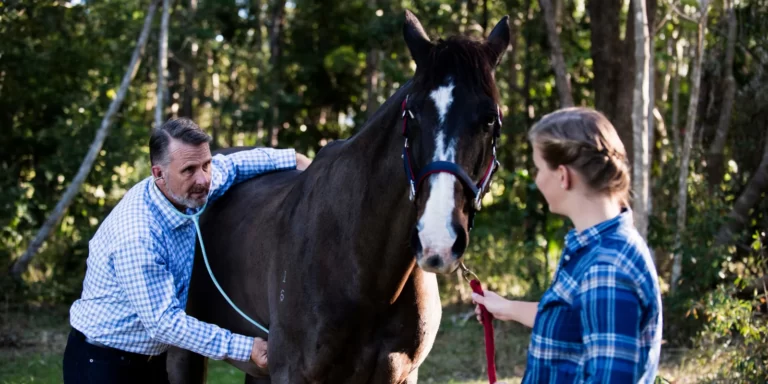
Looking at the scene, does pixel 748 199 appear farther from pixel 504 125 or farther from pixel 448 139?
pixel 448 139

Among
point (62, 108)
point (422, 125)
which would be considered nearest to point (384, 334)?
point (422, 125)

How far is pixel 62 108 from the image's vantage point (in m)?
11.1

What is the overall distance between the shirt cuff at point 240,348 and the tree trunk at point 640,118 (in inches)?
201

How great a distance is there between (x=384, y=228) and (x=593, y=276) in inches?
55.6

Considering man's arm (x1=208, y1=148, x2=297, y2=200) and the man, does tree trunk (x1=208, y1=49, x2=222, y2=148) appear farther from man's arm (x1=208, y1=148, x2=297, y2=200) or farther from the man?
the man

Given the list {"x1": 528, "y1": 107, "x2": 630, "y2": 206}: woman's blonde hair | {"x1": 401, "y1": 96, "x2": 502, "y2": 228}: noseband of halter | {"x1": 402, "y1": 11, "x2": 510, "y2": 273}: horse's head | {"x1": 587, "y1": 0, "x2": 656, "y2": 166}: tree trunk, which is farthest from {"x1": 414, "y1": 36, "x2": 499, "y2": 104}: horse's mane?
{"x1": 587, "y1": 0, "x2": 656, "y2": 166}: tree trunk

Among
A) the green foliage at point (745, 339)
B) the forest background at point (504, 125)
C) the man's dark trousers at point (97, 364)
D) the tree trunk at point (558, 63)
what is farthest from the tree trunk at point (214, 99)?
the man's dark trousers at point (97, 364)

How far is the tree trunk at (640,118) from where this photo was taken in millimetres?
7312

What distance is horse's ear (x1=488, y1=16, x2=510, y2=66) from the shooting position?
10.6 feet

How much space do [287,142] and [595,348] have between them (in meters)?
13.2

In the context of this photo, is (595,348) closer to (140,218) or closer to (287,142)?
(140,218)

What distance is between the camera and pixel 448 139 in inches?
111

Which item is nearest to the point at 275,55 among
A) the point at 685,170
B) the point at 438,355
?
the point at 438,355

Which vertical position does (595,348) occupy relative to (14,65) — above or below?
below
